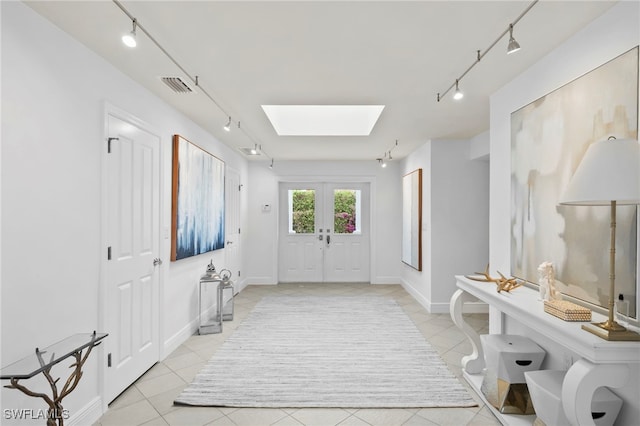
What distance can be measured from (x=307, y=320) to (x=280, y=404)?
1959 millimetres

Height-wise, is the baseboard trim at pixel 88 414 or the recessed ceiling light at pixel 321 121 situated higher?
the recessed ceiling light at pixel 321 121

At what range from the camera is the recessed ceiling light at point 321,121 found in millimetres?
4652

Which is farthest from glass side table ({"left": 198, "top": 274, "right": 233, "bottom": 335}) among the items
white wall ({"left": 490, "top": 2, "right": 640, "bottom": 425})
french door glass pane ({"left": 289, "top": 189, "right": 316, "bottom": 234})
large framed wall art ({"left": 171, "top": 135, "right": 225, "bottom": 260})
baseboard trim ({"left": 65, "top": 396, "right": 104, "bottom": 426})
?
white wall ({"left": 490, "top": 2, "right": 640, "bottom": 425})

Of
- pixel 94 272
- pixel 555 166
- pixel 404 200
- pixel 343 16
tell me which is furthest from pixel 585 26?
pixel 404 200

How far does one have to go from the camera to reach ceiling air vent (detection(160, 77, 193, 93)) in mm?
2740

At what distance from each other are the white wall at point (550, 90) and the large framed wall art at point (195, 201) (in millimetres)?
3150

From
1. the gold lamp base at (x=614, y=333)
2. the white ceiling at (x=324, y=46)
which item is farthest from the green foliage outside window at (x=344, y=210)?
the gold lamp base at (x=614, y=333)

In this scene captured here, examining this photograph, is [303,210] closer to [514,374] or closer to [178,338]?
[178,338]

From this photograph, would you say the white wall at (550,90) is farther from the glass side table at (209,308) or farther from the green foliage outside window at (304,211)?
the green foliage outside window at (304,211)

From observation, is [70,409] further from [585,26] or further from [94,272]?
[585,26]

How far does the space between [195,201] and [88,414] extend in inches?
89.6

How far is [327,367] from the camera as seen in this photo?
304 centimetres

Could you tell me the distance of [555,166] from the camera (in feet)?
7.23

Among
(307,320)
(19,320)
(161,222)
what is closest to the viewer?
(19,320)
